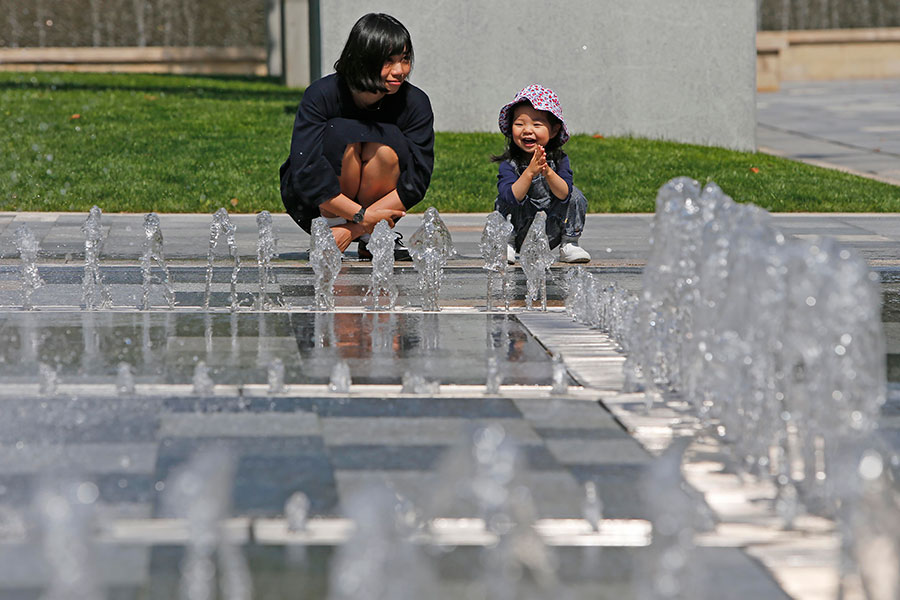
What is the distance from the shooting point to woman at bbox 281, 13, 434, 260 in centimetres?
666

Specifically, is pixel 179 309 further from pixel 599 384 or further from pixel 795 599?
pixel 795 599

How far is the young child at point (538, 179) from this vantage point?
694 cm

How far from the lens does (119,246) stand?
7578mm

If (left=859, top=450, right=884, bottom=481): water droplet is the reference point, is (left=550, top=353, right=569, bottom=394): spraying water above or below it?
below

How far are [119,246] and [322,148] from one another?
1421 mm

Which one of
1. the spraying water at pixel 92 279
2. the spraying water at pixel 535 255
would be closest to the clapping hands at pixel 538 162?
the spraying water at pixel 535 255

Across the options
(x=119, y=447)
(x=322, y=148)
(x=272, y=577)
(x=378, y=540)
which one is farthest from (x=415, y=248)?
(x=378, y=540)

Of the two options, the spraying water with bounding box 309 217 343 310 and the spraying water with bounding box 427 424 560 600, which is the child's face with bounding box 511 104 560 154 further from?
the spraying water with bounding box 427 424 560 600

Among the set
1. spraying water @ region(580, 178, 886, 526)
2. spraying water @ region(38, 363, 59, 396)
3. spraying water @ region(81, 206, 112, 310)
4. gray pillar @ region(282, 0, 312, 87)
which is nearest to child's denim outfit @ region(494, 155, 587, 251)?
spraying water @ region(81, 206, 112, 310)

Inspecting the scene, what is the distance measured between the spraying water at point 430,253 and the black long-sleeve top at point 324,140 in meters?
0.72

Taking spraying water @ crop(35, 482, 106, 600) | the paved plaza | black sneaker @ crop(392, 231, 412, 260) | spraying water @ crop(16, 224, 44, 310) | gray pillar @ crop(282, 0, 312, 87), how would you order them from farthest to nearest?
gray pillar @ crop(282, 0, 312, 87), black sneaker @ crop(392, 231, 412, 260), spraying water @ crop(16, 224, 44, 310), the paved plaza, spraying water @ crop(35, 482, 106, 600)

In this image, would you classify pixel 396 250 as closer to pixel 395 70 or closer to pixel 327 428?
pixel 395 70

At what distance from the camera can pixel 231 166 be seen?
442 inches

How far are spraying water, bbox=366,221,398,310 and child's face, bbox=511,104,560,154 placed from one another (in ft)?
3.87
